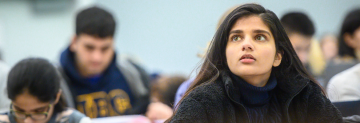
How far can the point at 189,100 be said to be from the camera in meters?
1.28

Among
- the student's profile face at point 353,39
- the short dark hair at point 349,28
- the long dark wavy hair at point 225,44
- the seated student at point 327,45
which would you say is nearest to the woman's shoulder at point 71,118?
the long dark wavy hair at point 225,44

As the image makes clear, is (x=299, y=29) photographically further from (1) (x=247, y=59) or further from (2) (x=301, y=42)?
(1) (x=247, y=59)

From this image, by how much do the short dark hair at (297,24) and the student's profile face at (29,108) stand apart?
1.86 m

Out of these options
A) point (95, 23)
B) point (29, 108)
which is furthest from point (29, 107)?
point (95, 23)

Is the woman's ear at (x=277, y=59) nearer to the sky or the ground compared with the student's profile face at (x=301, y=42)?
nearer to the sky

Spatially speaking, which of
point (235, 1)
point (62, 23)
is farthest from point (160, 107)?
point (62, 23)

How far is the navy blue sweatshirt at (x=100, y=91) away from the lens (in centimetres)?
260

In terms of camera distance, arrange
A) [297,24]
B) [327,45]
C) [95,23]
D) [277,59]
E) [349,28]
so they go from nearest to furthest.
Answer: [277,59]
[95,23]
[297,24]
[349,28]
[327,45]

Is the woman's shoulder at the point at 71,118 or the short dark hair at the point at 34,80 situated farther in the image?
the woman's shoulder at the point at 71,118

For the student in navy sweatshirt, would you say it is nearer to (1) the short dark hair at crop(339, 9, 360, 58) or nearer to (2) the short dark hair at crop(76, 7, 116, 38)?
(2) the short dark hair at crop(76, 7, 116, 38)

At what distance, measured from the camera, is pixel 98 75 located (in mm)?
2754

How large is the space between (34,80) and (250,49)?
94 cm

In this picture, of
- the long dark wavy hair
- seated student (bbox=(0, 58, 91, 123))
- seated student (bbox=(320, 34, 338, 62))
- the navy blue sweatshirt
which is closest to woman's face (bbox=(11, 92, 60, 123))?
seated student (bbox=(0, 58, 91, 123))

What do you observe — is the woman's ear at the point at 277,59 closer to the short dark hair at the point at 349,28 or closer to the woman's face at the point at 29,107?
the woman's face at the point at 29,107
